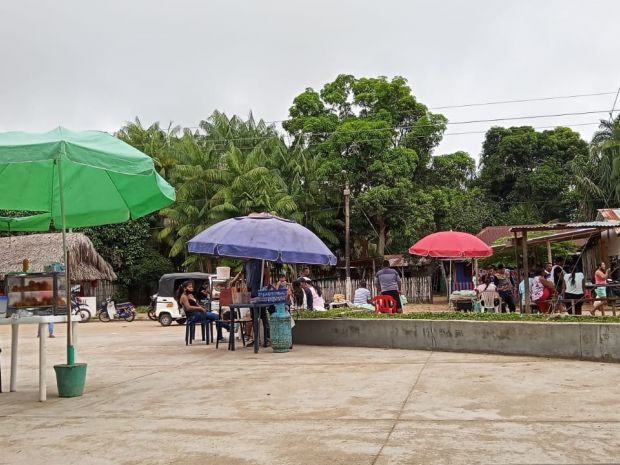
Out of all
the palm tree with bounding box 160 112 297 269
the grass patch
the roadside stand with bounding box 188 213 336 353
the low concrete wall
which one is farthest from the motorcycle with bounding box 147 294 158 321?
the roadside stand with bounding box 188 213 336 353

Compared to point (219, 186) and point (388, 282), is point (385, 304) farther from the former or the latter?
point (219, 186)

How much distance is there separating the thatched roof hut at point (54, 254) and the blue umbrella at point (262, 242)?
2034 centimetres

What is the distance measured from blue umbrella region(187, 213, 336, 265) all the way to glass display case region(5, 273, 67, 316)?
370cm

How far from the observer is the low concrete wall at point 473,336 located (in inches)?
341

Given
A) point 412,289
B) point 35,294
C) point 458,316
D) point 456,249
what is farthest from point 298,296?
point 412,289

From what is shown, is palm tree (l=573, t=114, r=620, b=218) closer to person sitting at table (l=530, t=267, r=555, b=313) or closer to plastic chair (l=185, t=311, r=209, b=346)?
person sitting at table (l=530, t=267, r=555, b=313)

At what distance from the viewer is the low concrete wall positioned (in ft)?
28.5

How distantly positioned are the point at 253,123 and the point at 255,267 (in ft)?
88.5

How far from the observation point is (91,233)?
3384 centimetres

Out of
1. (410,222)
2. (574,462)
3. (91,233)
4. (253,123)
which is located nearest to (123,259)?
(91,233)

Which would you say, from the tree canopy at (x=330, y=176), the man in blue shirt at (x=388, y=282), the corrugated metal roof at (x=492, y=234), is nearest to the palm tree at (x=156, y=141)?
the tree canopy at (x=330, y=176)

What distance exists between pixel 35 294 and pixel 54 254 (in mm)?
24652

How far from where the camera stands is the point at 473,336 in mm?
9969

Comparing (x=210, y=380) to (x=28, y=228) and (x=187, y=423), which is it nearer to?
(x=187, y=423)
